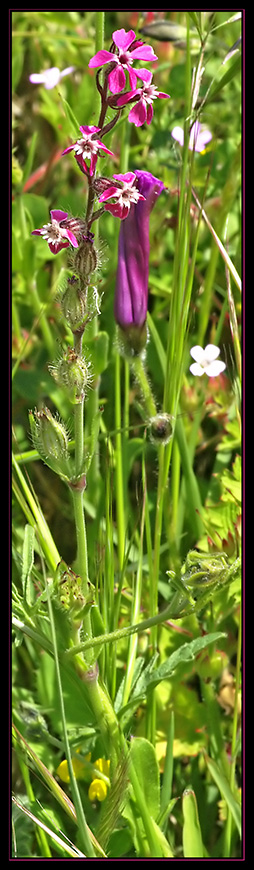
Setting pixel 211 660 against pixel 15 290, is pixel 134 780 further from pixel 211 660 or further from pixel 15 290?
pixel 15 290

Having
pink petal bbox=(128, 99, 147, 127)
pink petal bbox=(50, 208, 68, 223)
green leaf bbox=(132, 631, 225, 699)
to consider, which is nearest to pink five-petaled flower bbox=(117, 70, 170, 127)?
pink petal bbox=(128, 99, 147, 127)

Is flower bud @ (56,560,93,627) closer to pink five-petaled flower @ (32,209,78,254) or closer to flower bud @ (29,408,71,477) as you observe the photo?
flower bud @ (29,408,71,477)

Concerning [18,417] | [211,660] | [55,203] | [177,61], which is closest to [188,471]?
[211,660]

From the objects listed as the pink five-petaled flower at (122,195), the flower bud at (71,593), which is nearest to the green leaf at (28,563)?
the flower bud at (71,593)

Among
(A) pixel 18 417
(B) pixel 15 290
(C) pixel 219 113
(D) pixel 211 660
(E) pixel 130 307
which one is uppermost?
(C) pixel 219 113

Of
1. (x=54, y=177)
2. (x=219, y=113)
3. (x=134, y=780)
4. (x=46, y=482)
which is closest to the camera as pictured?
(x=134, y=780)

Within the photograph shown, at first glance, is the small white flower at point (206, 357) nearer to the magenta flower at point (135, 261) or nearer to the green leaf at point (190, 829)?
the magenta flower at point (135, 261)

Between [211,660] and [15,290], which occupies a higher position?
[15,290]

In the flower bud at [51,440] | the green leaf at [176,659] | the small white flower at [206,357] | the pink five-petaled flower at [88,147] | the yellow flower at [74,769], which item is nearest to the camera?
the pink five-petaled flower at [88,147]
